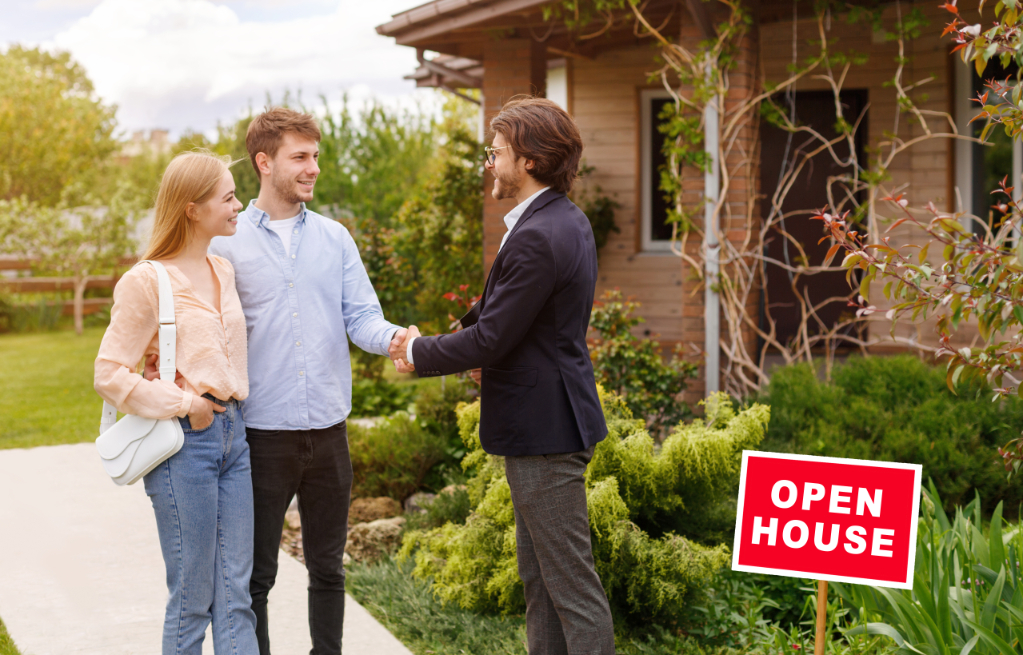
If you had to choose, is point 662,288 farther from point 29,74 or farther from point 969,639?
point 29,74

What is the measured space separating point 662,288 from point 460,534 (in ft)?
17.6

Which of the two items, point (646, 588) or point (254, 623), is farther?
point (646, 588)

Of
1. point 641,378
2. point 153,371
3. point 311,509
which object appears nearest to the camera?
point 153,371

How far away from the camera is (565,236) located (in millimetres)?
2482

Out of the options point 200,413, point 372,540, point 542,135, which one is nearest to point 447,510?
point 372,540

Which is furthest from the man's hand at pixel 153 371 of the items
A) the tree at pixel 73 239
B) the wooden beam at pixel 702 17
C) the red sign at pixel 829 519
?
the tree at pixel 73 239

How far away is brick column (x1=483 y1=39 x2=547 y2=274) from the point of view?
7496 millimetres

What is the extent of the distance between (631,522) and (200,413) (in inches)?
73.0

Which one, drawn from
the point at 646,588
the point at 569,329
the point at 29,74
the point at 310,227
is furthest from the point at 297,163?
the point at 29,74

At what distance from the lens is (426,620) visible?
376 centimetres

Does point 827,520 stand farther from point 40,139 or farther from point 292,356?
point 40,139

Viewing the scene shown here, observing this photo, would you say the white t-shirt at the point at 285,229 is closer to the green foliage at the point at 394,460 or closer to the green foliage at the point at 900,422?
the green foliage at the point at 394,460

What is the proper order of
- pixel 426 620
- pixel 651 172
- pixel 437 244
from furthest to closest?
pixel 437 244 < pixel 651 172 < pixel 426 620

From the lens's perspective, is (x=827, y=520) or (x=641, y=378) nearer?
(x=827, y=520)
